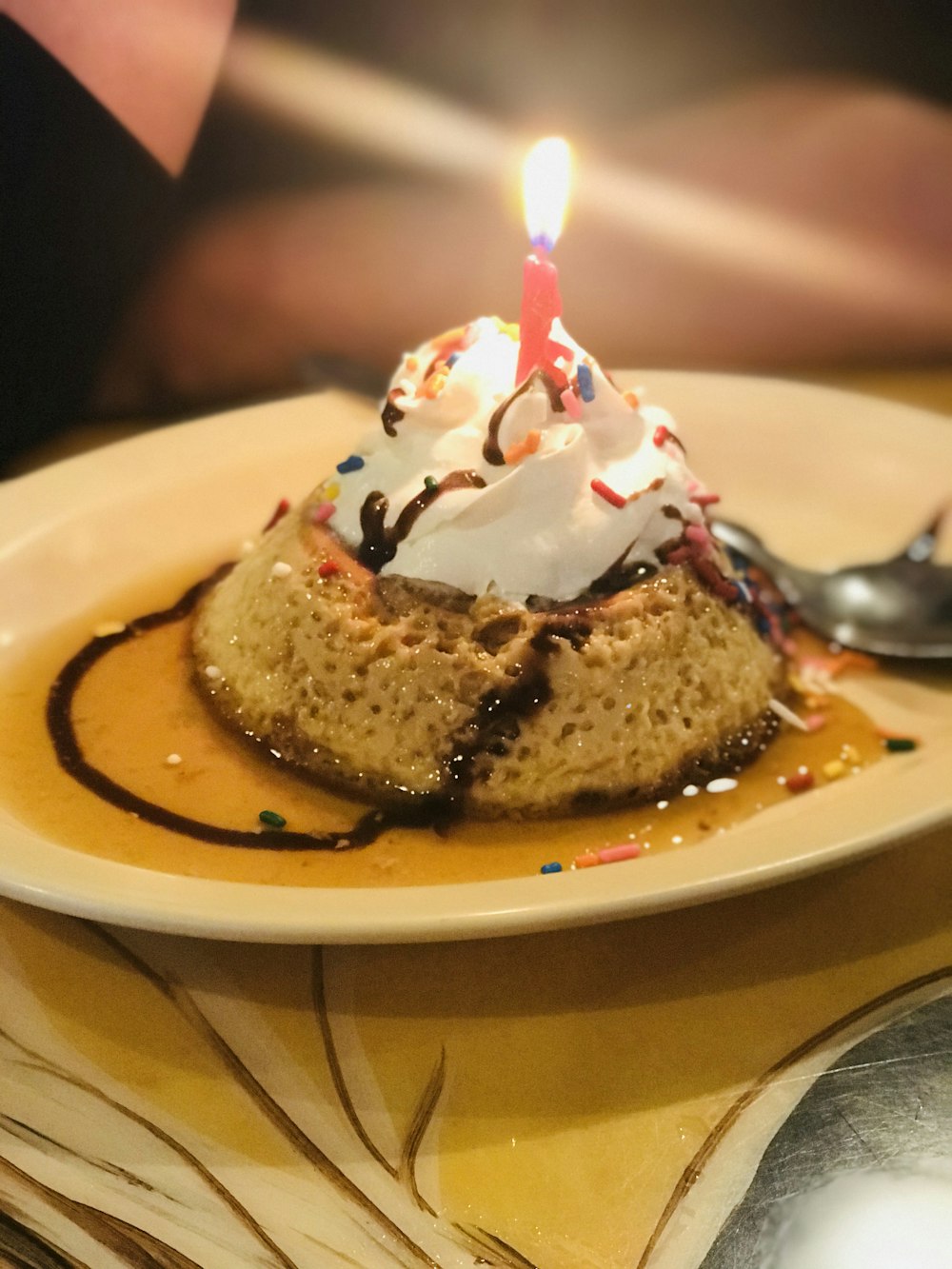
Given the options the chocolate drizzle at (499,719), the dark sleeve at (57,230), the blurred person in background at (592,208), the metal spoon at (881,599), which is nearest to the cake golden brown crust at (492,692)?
the chocolate drizzle at (499,719)

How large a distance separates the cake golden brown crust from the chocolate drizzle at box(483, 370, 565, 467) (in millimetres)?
214

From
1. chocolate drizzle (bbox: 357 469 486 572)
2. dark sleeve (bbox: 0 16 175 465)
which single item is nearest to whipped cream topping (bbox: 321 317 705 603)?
chocolate drizzle (bbox: 357 469 486 572)

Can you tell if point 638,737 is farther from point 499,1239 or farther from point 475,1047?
point 499,1239

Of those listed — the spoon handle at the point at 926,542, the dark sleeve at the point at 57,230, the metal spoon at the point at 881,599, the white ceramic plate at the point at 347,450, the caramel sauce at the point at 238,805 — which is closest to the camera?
the white ceramic plate at the point at 347,450

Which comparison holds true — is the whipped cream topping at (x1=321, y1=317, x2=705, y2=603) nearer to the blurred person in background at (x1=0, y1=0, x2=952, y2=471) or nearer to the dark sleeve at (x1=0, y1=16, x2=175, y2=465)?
the blurred person in background at (x1=0, y1=0, x2=952, y2=471)

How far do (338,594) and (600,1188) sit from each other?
36.4 inches

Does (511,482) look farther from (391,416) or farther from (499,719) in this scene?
(499,719)

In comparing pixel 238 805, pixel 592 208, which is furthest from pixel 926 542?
pixel 592 208

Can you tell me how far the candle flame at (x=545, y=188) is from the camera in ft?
4.78

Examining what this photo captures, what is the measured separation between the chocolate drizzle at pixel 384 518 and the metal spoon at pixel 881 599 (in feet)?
2.63

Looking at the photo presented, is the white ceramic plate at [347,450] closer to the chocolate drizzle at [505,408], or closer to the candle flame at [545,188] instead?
the chocolate drizzle at [505,408]

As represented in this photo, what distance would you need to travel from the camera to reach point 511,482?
1.45 metres

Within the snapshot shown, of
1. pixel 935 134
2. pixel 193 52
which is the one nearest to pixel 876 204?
pixel 935 134

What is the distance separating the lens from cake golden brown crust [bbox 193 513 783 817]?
1458mm
